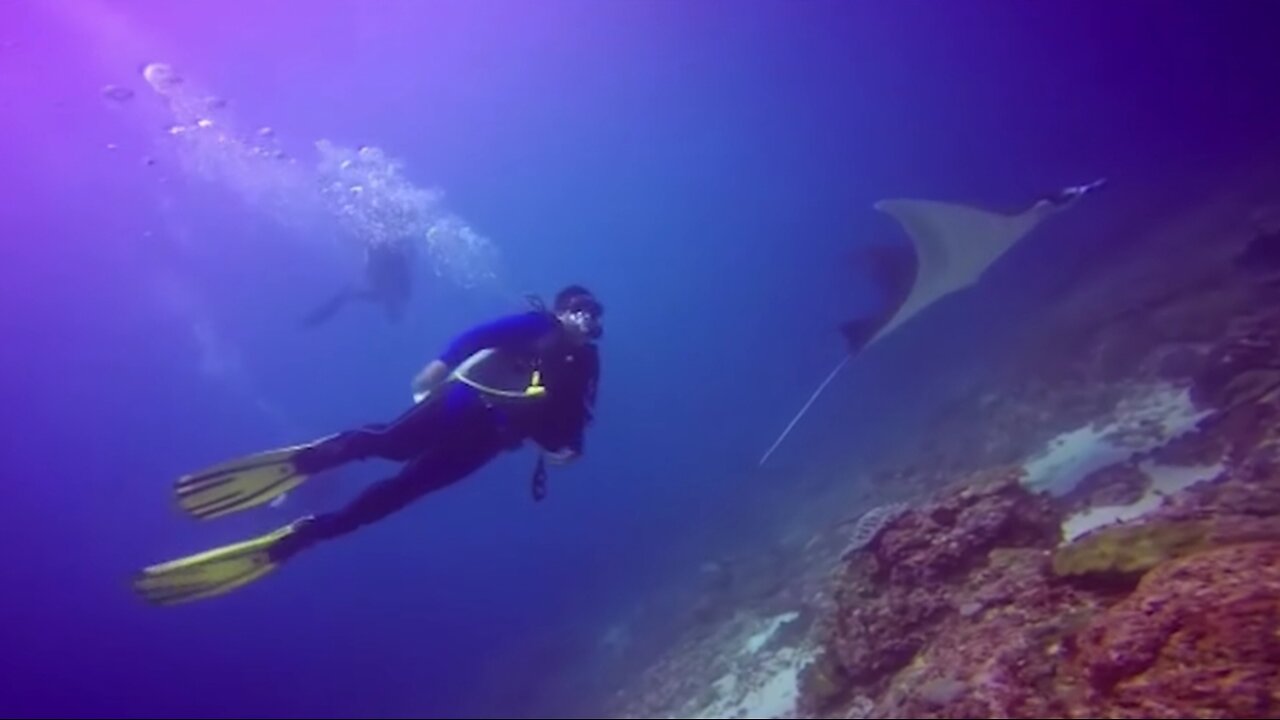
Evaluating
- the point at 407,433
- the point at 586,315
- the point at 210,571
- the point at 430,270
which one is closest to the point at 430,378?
the point at 407,433

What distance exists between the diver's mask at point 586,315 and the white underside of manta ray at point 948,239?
2775mm

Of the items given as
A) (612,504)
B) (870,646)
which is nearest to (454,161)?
(612,504)

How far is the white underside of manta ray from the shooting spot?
8516 mm

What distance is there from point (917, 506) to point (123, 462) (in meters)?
68.6

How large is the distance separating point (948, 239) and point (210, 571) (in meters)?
8.24

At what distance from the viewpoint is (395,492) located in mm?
5848

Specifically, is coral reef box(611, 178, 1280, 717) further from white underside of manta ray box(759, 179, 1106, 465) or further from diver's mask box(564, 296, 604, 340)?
diver's mask box(564, 296, 604, 340)

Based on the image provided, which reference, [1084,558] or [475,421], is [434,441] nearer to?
[475,421]

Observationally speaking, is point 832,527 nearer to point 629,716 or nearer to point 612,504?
point 629,716

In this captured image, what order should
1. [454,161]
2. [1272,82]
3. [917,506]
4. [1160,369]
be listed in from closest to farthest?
1. [917,506]
2. [1160,369]
3. [1272,82]
4. [454,161]

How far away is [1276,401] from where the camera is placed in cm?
699

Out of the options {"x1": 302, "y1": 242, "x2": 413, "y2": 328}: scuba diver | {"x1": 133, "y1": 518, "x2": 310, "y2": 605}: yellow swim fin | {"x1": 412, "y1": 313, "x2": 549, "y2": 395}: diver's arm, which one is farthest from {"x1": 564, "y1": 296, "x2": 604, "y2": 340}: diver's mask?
{"x1": 302, "y1": 242, "x2": 413, "y2": 328}: scuba diver

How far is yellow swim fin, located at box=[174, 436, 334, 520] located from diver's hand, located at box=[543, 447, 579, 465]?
1717 millimetres

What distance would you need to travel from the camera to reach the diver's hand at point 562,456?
6.04 meters
